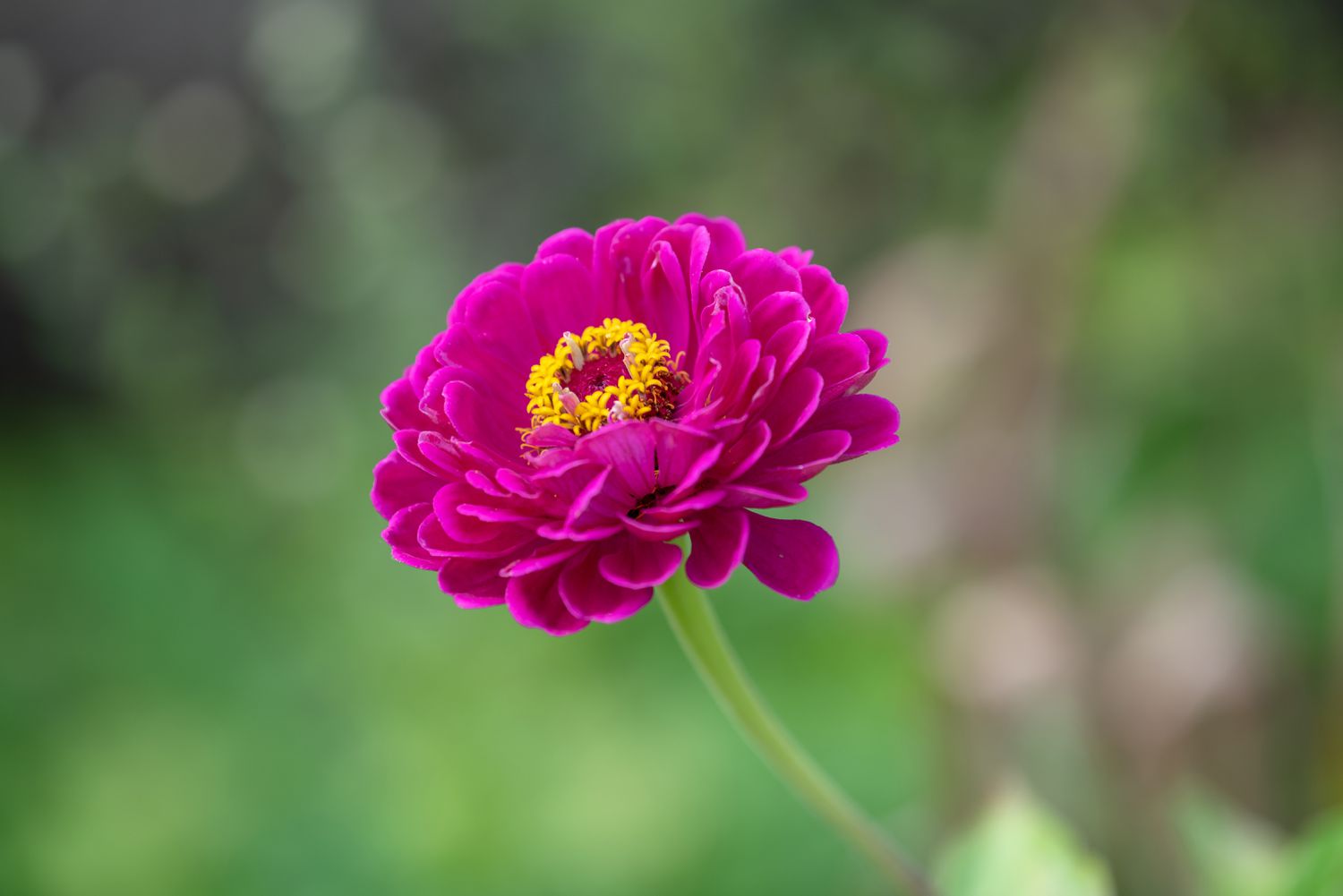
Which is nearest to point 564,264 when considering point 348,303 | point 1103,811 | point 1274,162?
point 1103,811

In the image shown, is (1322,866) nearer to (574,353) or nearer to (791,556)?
(791,556)

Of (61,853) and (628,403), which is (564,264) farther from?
(61,853)

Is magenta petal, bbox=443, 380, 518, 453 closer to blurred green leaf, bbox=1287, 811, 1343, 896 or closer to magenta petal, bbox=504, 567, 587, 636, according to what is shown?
magenta petal, bbox=504, 567, 587, 636

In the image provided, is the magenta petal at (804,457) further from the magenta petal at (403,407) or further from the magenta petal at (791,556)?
the magenta petal at (403,407)

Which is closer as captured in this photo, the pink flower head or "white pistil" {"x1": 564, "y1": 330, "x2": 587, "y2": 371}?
the pink flower head

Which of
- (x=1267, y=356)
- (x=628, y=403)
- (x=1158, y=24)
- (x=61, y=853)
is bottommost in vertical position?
(x=61, y=853)

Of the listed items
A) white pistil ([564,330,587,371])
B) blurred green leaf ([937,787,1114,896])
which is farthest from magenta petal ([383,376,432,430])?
blurred green leaf ([937,787,1114,896])

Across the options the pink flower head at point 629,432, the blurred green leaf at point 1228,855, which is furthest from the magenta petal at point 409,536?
the blurred green leaf at point 1228,855

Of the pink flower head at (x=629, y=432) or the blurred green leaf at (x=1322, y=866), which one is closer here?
the pink flower head at (x=629, y=432)
